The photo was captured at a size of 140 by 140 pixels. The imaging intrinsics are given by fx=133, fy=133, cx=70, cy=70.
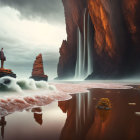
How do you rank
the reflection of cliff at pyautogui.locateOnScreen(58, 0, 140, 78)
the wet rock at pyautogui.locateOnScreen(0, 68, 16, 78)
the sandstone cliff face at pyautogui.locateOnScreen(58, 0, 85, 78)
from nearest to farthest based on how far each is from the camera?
1. the wet rock at pyautogui.locateOnScreen(0, 68, 16, 78)
2. the reflection of cliff at pyautogui.locateOnScreen(58, 0, 140, 78)
3. the sandstone cliff face at pyautogui.locateOnScreen(58, 0, 85, 78)

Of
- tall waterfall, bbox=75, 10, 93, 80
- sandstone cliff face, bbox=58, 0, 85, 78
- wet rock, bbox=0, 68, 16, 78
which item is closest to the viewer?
wet rock, bbox=0, 68, 16, 78

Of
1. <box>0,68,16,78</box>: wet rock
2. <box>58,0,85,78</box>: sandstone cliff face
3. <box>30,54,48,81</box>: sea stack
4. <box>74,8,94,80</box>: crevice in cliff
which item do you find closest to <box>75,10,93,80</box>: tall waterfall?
<box>74,8,94,80</box>: crevice in cliff

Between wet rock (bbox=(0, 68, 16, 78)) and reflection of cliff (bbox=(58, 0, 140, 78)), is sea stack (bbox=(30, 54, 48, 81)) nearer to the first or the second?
wet rock (bbox=(0, 68, 16, 78))

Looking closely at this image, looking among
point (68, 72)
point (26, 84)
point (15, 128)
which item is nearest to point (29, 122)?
point (15, 128)

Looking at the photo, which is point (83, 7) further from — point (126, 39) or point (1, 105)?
point (1, 105)

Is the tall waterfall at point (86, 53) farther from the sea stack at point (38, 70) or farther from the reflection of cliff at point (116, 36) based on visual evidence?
the sea stack at point (38, 70)

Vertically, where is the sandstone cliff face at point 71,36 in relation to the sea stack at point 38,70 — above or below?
above

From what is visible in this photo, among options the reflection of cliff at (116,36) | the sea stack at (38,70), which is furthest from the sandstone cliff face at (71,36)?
the sea stack at (38,70)

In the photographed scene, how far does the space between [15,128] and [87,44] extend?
37.7m

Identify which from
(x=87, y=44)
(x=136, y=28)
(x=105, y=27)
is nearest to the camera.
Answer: (x=136, y=28)

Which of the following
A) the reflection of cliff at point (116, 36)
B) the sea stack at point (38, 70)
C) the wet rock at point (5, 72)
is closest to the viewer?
the wet rock at point (5, 72)

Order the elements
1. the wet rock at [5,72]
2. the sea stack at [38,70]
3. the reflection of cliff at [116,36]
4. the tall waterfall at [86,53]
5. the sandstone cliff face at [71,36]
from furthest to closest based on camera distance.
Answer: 1. the sandstone cliff face at [71,36]
2. the tall waterfall at [86,53]
3. the reflection of cliff at [116,36]
4. the sea stack at [38,70]
5. the wet rock at [5,72]

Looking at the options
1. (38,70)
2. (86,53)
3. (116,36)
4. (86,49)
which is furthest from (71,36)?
(38,70)

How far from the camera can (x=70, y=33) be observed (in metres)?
48.3
